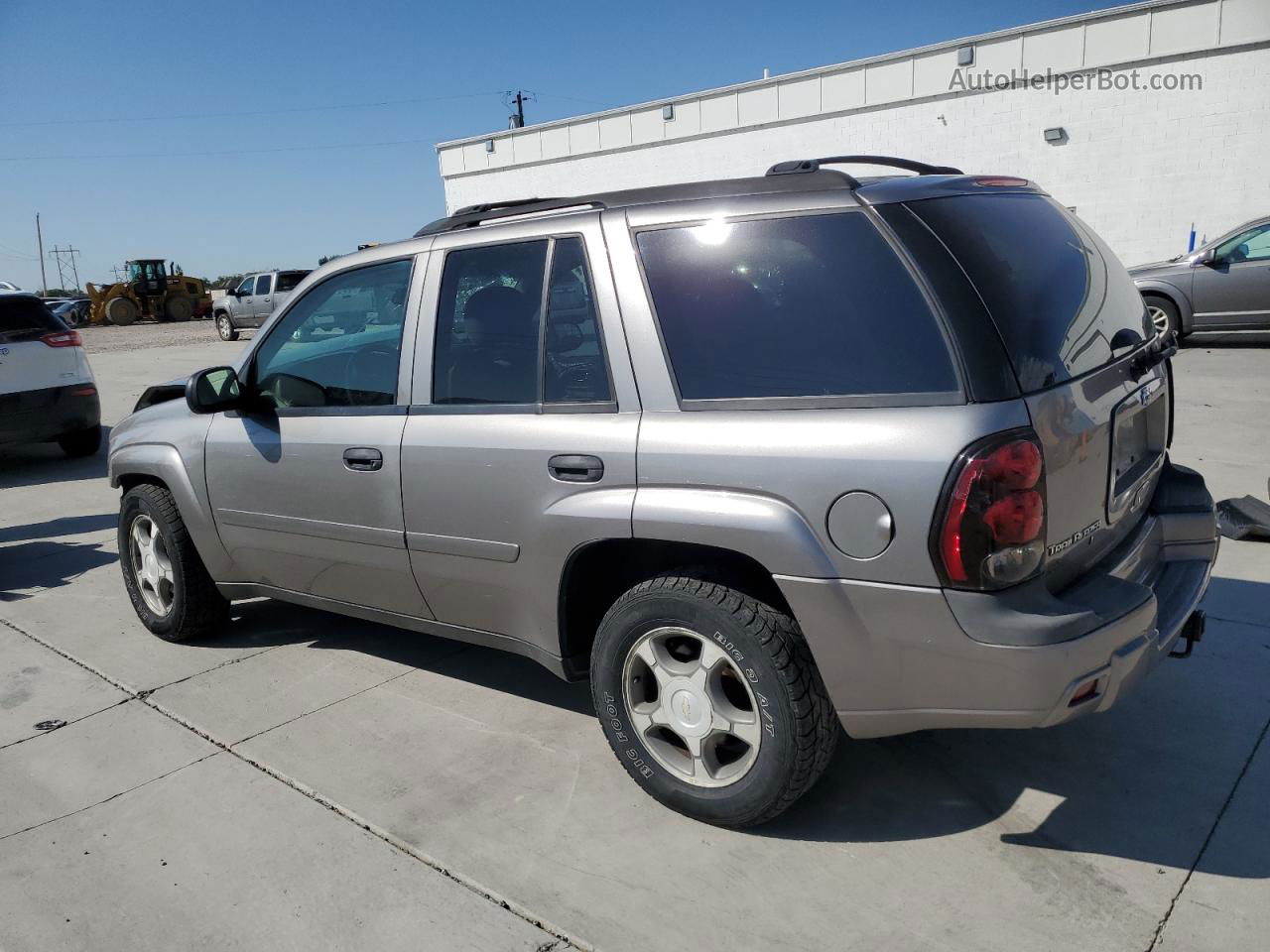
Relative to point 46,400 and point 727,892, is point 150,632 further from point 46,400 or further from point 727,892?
point 46,400

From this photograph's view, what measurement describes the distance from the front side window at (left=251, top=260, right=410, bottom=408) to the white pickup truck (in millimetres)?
25304

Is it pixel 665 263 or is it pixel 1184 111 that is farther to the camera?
pixel 1184 111

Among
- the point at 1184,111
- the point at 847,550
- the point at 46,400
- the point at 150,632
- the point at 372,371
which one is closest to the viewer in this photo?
the point at 847,550

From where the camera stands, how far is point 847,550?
2.64 meters

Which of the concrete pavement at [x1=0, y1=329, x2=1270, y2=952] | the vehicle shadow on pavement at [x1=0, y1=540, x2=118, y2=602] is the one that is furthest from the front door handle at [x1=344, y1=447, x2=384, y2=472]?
the vehicle shadow on pavement at [x1=0, y1=540, x2=118, y2=602]

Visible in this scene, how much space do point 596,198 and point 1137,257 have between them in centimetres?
1779

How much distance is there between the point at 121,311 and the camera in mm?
41875

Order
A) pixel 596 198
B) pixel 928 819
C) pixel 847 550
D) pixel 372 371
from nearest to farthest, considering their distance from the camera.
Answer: pixel 847 550 → pixel 928 819 → pixel 596 198 → pixel 372 371

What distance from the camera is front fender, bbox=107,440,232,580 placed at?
4.49m

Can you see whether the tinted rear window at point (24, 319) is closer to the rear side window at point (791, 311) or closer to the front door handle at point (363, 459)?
the front door handle at point (363, 459)

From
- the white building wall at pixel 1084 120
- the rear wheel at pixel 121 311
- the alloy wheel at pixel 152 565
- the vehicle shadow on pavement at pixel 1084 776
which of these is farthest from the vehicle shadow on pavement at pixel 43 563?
A: the rear wheel at pixel 121 311

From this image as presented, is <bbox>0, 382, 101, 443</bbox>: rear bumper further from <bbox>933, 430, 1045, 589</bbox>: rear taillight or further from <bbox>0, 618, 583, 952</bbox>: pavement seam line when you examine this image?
<bbox>933, 430, 1045, 589</bbox>: rear taillight

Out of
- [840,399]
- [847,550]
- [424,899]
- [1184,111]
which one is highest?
[1184,111]

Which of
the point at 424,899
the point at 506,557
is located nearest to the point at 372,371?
the point at 506,557
